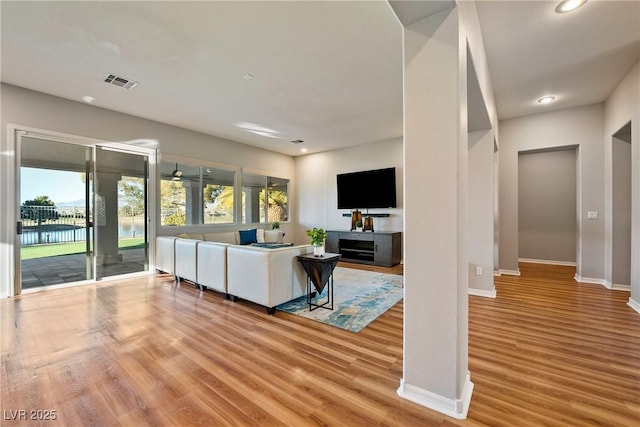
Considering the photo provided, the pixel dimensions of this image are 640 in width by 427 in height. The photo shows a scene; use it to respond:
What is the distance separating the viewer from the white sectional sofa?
305 centimetres

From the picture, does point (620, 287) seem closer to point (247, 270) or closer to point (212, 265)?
point (247, 270)

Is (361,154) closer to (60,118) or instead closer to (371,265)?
(371,265)

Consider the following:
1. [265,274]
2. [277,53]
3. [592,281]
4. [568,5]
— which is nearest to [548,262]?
[592,281]

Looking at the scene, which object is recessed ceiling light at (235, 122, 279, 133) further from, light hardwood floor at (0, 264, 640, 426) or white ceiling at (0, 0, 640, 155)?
light hardwood floor at (0, 264, 640, 426)

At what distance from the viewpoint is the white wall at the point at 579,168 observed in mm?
4328

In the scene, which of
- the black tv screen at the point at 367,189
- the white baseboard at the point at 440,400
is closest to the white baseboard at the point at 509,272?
the black tv screen at the point at 367,189

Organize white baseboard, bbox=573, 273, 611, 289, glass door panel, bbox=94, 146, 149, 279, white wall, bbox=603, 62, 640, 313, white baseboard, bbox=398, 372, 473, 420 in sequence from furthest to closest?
glass door panel, bbox=94, 146, 149, 279 < white baseboard, bbox=573, 273, 611, 289 < white wall, bbox=603, 62, 640, 313 < white baseboard, bbox=398, 372, 473, 420

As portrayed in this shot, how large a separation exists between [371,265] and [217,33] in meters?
5.00

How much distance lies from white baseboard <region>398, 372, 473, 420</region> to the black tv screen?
4.86 meters

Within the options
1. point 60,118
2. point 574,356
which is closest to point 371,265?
point 574,356

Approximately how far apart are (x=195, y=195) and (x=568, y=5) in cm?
625

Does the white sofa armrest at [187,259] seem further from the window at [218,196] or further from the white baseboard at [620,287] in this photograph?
the white baseboard at [620,287]

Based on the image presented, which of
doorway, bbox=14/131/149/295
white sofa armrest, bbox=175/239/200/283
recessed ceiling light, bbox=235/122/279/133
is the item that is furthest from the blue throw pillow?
recessed ceiling light, bbox=235/122/279/133

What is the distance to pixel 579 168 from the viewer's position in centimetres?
450
